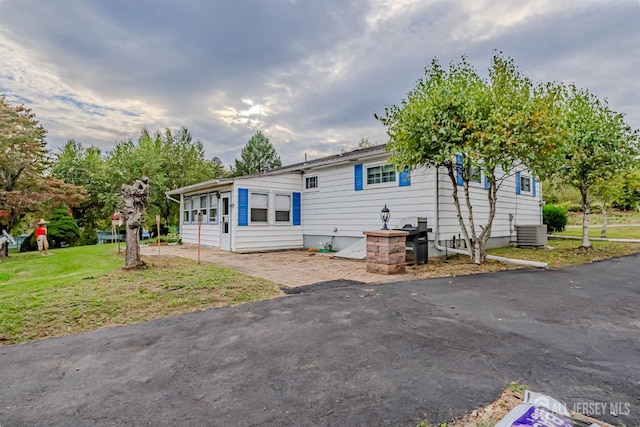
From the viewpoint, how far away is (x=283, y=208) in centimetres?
1208

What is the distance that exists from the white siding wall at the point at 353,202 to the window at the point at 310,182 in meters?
0.16

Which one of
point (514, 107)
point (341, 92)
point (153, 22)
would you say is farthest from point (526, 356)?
point (341, 92)

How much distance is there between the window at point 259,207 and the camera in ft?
36.8

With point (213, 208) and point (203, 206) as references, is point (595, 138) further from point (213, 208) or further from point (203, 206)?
point (203, 206)

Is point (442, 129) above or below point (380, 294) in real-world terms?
above

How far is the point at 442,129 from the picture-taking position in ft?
22.5

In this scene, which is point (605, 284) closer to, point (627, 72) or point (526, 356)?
point (526, 356)

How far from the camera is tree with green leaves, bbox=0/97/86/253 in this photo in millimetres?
11406

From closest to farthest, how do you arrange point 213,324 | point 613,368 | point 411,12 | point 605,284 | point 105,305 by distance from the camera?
1. point 613,368
2. point 213,324
3. point 105,305
4. point 605,284
5. point 411,12

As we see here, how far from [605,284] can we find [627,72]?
987 centimetres

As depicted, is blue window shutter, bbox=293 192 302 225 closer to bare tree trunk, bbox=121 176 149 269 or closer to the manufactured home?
the manufactured home

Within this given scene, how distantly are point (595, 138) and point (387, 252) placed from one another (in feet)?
26.8

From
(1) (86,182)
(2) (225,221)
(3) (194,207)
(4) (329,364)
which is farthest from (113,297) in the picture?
(1) (86,182)

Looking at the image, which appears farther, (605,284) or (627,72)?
(627,72)
